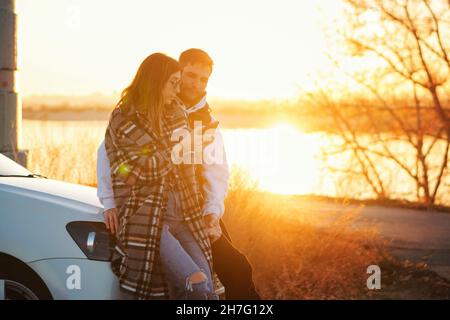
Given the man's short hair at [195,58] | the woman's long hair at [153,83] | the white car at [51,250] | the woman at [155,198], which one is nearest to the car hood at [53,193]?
the white car at [51,250]

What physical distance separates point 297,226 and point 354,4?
619 centimetres

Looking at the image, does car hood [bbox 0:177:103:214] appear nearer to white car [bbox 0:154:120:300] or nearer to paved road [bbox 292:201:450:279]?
white car [bbox 0:154:120:300]

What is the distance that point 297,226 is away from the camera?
8023 mm

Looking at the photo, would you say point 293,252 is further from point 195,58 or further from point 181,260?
point 181,260

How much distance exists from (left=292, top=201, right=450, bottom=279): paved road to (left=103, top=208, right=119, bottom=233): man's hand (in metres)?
4.28

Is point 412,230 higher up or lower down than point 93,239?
lower down

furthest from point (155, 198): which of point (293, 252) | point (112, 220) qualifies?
point (293, 252)

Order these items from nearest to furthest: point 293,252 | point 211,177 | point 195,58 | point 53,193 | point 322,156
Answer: point 53,193 < point 211,177 < point 195,58 < point 293,252 < point 322,156

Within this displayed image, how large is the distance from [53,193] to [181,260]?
893 millimetres

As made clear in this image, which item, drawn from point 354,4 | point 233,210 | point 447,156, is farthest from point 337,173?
point 233,210

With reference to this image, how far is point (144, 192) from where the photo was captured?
3.44 m

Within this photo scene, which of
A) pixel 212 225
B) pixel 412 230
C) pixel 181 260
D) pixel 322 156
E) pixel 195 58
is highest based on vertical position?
pixel 195 58

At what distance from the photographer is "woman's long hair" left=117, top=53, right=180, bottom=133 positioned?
3.53 meters

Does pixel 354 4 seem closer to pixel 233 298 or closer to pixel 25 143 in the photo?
pixel 25 143
